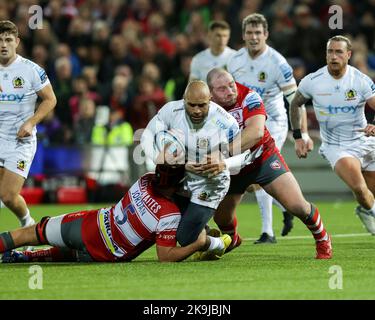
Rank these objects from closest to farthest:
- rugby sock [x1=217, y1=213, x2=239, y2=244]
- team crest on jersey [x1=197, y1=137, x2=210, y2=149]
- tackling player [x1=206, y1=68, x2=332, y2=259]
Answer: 1. team crest on jersey [x1=197, y1=137, x2=210, y2=149]
2. tackling player [x1=206, y1=68, x2=332, y2=259]
3. rugby sock [x1=217, y1=213, x2=239, y2=244]

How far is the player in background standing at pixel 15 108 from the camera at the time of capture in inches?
443

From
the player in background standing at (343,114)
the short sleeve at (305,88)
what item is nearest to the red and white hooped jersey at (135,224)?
the player in background standing at (343,114)

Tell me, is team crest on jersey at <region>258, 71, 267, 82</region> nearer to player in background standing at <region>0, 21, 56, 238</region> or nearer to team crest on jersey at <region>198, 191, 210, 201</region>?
player in background standing at <region>0, 21, 56, 238</region>

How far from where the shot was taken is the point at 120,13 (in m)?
23.2

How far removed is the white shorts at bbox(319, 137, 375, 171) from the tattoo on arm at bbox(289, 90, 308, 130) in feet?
2.02

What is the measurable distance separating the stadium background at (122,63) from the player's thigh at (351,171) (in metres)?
6.79

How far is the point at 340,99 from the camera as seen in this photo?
1191cm

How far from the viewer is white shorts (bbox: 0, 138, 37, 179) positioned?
11.3 meters

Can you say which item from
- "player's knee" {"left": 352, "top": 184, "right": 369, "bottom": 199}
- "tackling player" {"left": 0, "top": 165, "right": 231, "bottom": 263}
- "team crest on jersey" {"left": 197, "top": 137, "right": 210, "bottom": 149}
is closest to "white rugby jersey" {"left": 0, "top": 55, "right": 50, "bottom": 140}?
"tackling player" {"left": 0, "top": 165, "right": 231, "bottom": 263}

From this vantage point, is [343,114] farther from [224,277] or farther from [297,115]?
[224,277]

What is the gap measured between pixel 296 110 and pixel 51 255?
3.44 metres

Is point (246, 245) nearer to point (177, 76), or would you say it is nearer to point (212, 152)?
point (212, 152)

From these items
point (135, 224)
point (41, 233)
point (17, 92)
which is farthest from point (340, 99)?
point (41, 233)

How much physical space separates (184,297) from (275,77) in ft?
18.3
